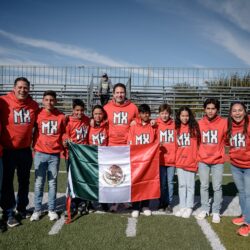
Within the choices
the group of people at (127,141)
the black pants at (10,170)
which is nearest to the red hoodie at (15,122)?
the group of people at (127,141)

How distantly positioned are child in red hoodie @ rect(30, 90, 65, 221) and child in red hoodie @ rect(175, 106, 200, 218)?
2.07 m

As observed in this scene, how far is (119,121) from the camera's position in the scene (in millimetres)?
5594

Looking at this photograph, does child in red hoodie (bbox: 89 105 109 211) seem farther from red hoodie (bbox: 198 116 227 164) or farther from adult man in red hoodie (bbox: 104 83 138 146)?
red hoodie (bbox: 198 116 227 164)

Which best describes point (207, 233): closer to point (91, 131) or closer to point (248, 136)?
point (248, 136)

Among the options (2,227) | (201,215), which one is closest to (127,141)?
(201,215)

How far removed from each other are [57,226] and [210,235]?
225 centimetres

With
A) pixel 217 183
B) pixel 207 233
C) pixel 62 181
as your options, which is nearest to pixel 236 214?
pixel 217 183

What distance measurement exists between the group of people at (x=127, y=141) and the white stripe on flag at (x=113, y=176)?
0.33 metres

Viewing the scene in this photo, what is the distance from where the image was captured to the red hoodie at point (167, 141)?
17.7ft

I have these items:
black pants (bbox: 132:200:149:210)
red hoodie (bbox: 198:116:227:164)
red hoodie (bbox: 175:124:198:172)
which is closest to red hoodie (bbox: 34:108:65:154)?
black pants (bbox: 132:200:149:210)

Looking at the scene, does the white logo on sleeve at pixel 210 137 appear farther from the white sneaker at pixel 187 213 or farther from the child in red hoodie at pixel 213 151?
the white sneaker at pixel 187 213

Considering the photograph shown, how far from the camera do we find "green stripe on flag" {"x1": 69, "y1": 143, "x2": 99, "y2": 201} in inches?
203

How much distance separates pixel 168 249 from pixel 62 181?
14.4 feet

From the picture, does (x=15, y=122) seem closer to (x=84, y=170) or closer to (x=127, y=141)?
(x=84, y=170)
